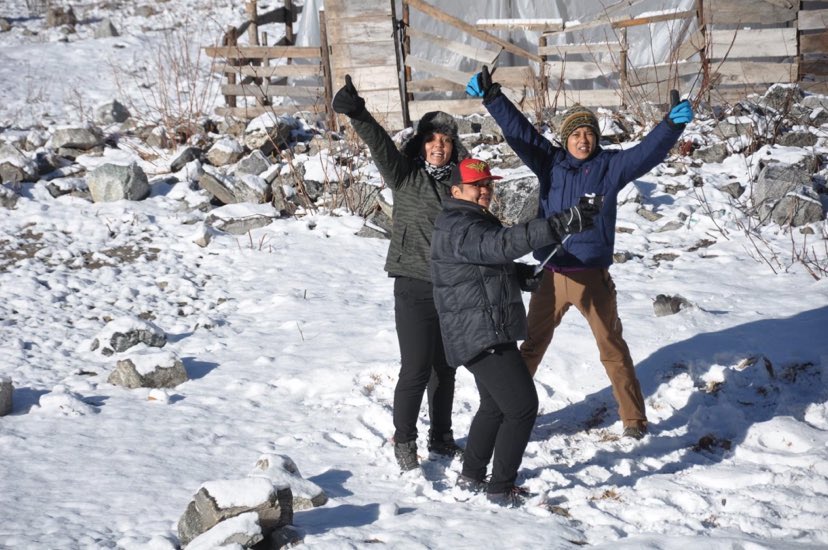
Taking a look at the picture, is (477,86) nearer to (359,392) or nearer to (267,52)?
(359,392)

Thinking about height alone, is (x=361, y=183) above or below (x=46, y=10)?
below

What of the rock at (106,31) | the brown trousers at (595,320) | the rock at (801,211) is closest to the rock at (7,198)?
the brown trousers at (595,320)

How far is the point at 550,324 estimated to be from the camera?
4.32 m

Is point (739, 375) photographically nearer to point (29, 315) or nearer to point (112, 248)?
point (29, 315)

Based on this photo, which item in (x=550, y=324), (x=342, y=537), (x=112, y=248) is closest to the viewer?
(x=342, y=537)

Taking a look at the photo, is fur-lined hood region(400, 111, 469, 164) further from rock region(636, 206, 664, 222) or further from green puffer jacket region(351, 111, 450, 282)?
rock region(636, 206, 664, 222)

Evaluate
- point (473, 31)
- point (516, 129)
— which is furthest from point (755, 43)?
point (516, 129)

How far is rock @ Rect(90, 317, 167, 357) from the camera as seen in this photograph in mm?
5969

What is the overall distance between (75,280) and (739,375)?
17.6 ft

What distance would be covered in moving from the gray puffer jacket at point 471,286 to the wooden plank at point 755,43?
8.17 metres

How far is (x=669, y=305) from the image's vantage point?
18.7ft

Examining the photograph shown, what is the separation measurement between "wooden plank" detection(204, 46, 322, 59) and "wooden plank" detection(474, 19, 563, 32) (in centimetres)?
232

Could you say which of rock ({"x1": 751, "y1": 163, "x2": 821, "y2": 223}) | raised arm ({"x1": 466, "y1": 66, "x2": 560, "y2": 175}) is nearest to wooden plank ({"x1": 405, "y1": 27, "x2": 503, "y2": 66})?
rock ({"x1": 751, "y1": 163, "x2": 821, "y2": 223})

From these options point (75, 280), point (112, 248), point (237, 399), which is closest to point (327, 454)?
point (237, 399)
